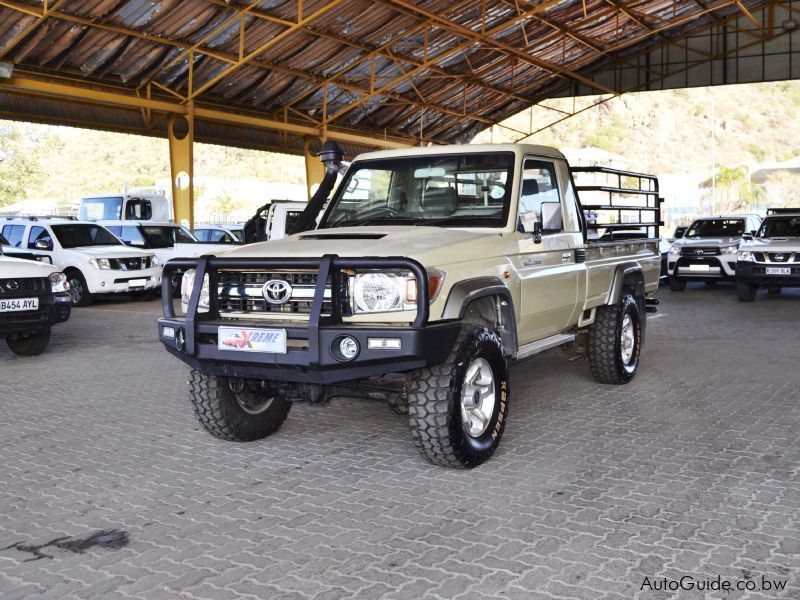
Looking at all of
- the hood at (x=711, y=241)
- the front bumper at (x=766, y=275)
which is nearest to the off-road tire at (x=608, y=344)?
the front bumper at (x=766, y=275)

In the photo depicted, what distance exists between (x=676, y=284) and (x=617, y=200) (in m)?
11.3

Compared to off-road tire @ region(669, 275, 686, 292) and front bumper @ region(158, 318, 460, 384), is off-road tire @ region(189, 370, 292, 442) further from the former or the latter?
off-road tire @ region(669, 275, 686, 292)

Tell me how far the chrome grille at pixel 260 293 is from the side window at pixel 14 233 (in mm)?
12893

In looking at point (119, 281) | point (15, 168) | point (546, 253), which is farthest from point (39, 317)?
point (15, 168)

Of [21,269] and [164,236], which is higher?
[164,236]

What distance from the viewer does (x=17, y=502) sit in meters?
4.66

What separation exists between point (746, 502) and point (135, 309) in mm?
13079

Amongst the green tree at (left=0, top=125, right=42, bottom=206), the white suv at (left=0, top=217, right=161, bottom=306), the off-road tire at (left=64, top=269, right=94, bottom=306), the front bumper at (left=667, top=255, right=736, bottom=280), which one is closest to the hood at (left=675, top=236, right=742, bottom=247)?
the front bumper at (left=667, top=255, right=736, bottom=280)

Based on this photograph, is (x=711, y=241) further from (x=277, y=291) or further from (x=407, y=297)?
(x=277, y=291)

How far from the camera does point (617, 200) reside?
802 centimetres

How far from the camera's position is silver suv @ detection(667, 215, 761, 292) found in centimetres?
1775

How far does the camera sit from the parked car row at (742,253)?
1489 cm

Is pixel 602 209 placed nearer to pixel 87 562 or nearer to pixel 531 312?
pixel 531 312

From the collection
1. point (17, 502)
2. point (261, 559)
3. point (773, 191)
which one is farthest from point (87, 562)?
point (773, 191)
